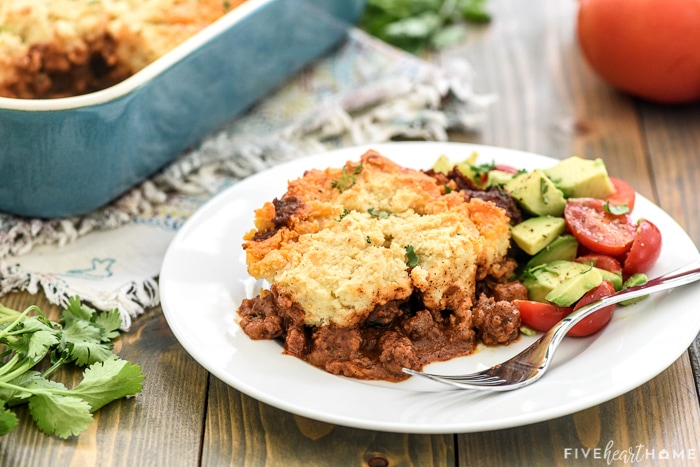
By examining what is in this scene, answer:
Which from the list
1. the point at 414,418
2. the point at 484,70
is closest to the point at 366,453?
the point at 414,418

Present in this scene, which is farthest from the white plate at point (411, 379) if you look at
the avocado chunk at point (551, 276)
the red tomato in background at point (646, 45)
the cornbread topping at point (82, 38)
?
the red tomato in background at point (646, 45)

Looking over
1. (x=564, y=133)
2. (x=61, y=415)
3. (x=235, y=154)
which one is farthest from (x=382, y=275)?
(x=564, y=133)

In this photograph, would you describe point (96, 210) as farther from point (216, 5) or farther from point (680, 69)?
point (680, 69)

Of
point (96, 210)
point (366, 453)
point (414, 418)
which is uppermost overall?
point (414, 418)

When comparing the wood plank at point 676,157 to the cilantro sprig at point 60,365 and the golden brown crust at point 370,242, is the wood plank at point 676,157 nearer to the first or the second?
the golden brown crust at point 370,242

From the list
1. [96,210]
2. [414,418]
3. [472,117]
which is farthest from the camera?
[472,117]

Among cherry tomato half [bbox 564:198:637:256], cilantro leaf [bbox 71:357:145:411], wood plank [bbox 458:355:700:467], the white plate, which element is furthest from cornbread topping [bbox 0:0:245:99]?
wood plank [bbox 458:355:700:467]

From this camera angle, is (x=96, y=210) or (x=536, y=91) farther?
(x=536, y=91)
